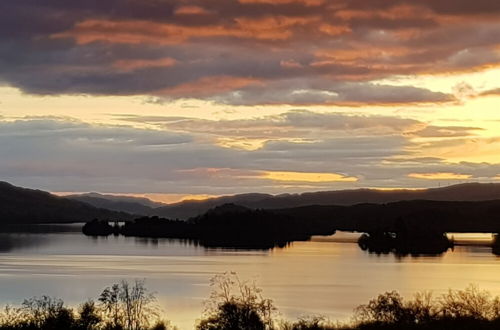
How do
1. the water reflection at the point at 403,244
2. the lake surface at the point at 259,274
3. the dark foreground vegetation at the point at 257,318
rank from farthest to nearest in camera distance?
the water reflection at the point at 403,244 → the lake surface at the point at 259,274 → the dark foreground vegetation at the point at 257,318

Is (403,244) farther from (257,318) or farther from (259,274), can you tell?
(257,318)

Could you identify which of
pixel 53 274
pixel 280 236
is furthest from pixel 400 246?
pixel 53 274

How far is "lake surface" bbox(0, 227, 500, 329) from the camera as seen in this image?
43.8m

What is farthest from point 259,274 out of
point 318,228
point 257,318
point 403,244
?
point 318,228

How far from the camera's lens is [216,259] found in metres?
79.6

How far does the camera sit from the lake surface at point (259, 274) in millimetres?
43781

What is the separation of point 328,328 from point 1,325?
9261 mm

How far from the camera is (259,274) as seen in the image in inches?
2395

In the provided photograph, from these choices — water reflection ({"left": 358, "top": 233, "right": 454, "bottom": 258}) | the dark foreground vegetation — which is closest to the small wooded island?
water reflection ({"left": 358, "top": 233, "right": 454, "bottom": 258})

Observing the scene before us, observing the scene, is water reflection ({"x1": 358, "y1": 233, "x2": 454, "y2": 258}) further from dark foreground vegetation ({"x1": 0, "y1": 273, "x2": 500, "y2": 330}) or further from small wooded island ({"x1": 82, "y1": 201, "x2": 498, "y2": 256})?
dark foreground vegetation ({"x1": 0, "y1": 273, "x2": 500, "y2": 330})

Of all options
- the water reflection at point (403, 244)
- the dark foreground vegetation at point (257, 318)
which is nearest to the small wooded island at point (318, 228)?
the water reflection at point (403, 244)

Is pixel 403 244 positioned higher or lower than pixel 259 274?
higher

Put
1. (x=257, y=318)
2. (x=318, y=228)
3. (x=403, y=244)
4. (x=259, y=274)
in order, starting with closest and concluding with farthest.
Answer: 1. (x=257, y=318)
2. (x=259, y=274)
3. (x=403, y=244)
4. (x=318, y=228)

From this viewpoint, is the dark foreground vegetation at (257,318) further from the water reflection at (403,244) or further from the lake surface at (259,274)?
the water reflection at (403,244)
